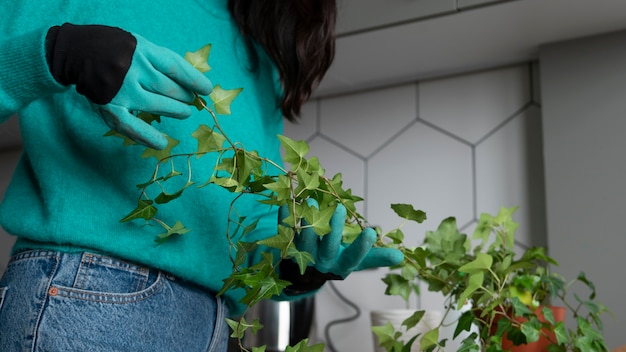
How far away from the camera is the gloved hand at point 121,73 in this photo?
51cm

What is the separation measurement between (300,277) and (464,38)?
2.13 feet

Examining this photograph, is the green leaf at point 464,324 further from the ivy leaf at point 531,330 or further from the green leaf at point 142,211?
the green leaf at point 142,211

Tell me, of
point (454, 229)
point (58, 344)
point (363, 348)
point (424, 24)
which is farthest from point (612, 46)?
point (58, 344)

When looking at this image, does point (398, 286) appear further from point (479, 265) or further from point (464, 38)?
point (464, 38)

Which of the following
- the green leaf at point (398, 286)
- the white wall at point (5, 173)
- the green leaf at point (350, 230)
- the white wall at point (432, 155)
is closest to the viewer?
the green leaf at point (350, 230)

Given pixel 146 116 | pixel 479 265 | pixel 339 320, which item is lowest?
pixel 339 320

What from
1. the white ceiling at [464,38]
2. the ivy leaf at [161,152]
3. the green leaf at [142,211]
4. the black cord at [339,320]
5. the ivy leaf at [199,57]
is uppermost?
the white ceiling at [464,38]

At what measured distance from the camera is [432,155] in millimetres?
1320

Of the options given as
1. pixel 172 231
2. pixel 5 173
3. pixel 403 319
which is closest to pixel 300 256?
pixel 172 231

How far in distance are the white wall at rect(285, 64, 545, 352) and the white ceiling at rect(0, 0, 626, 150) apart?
0.15 feet

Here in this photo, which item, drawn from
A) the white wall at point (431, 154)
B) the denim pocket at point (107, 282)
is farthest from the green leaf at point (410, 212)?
the white wall at point (431, 154)

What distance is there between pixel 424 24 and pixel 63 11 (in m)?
0.64

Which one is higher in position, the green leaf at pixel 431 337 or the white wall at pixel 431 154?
the white wall at pixel 431 154

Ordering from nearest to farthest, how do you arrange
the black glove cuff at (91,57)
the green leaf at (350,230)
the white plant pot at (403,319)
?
the black glove cuff at (91,57) < the green leaf at (350,230) < the white plant pot at (403,319)
